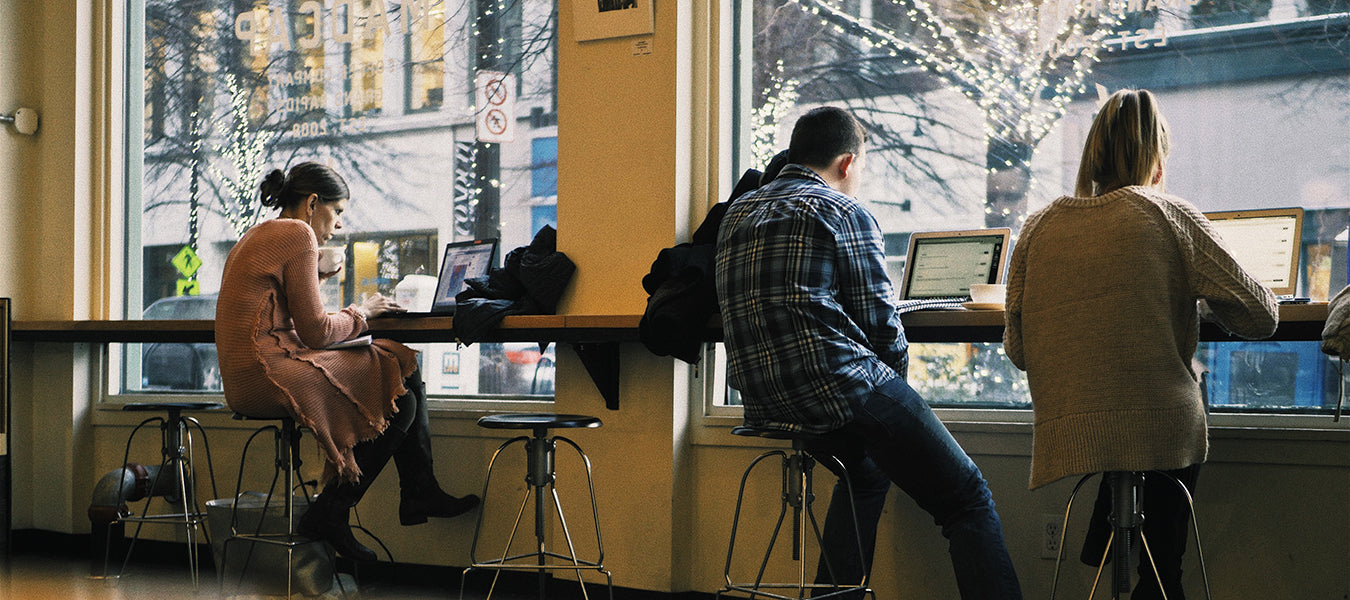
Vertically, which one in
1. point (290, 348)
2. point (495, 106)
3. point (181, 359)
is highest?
point (495, 106)

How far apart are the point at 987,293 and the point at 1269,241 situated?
2.21ft

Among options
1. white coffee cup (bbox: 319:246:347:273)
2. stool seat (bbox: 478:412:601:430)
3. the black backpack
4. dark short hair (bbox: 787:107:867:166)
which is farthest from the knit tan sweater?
white coffee cup (bbox: 319:246:347:273)

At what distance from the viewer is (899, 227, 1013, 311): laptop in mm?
3049

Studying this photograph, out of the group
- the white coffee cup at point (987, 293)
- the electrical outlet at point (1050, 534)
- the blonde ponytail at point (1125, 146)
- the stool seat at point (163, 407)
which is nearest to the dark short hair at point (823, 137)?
the white coffee cup at point (987, 293)

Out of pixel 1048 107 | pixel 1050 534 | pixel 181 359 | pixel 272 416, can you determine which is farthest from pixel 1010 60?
pixel 181 359

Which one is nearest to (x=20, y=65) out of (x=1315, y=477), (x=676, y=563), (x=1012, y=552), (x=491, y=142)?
(x=491, y=142)

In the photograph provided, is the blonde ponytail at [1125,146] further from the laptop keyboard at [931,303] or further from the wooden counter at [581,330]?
the laptop keyboard at [931,303]

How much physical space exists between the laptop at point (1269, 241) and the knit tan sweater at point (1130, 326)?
0.53 metres

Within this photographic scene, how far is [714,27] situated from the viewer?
3.54m

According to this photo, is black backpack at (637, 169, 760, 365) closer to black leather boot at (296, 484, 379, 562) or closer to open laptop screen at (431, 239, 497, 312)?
open laptop screen at (431, 239, 497, 312)

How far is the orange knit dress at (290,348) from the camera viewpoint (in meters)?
3.27

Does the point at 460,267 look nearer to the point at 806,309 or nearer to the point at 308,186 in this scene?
the point at 308,186

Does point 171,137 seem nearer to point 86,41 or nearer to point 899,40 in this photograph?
point 86,41

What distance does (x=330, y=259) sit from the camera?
3805 mm
